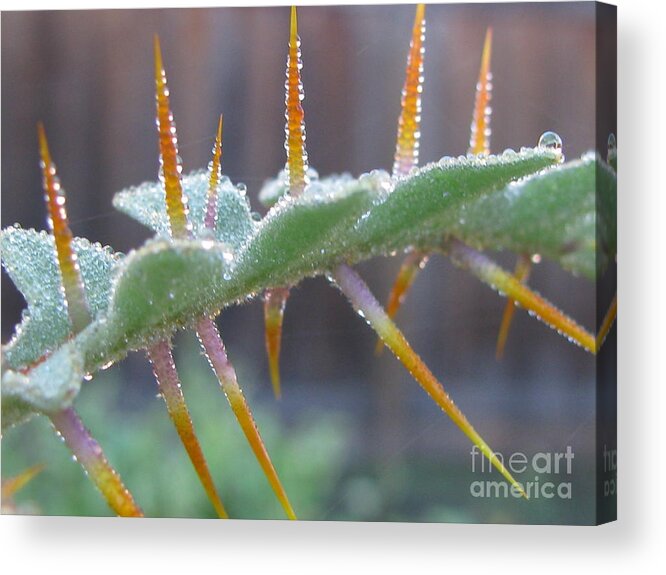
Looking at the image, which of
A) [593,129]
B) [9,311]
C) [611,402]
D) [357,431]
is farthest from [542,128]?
[9,311]

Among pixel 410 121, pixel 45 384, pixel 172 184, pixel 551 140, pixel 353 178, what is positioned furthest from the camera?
pixel 551 140

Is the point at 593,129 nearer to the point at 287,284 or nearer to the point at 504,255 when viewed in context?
the point at 504,255

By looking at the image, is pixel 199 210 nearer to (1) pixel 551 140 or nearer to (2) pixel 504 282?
(2) pixel 504 282

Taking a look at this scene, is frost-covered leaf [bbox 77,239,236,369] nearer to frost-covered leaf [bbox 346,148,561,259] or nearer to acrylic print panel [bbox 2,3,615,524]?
frost-covered leaf [bbox 346,148,561,259]

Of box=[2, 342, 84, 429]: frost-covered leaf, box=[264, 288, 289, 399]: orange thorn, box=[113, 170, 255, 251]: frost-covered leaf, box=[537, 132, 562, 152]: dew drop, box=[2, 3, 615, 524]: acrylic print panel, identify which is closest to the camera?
box=[2, 342, 84, 429]: frost-covered leaf

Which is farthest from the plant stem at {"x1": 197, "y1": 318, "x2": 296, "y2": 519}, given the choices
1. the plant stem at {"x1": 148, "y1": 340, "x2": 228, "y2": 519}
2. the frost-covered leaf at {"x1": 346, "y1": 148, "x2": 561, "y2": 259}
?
the frost-covered leaf at {"x1": 346, "y1": 148, "x2": 561, "y2": 259}

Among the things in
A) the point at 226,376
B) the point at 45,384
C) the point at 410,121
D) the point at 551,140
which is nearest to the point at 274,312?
the point at 226,376
